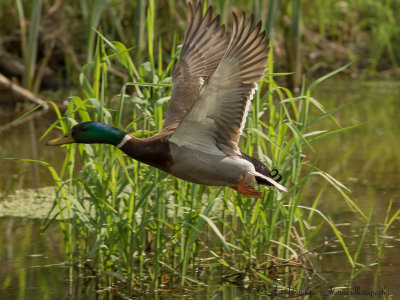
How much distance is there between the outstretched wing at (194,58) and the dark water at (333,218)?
71cm

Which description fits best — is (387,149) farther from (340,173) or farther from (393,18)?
(393,18)

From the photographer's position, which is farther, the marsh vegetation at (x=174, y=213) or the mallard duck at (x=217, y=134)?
the marsh vegetation at (x=174, y=213)

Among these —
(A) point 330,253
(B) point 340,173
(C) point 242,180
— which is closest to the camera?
(C) point 242,180

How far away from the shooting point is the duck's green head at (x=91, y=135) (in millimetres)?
3582

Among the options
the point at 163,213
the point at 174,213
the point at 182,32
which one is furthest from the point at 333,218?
the point at 182,32

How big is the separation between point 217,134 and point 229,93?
0.23m

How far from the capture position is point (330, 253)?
4234 mm

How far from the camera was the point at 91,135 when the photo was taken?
3.60 metres

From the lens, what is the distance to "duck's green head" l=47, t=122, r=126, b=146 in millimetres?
3582

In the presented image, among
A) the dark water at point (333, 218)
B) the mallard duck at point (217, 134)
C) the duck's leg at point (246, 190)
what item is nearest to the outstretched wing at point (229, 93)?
the mallard duck at point (217, 134)

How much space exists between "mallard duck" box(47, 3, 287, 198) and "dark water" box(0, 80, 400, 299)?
0.59 metres

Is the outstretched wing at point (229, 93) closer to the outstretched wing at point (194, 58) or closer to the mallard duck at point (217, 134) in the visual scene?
the mallard duck at point (217, 134)

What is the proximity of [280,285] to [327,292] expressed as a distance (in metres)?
0.24

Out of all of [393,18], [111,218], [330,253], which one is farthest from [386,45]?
[111,218]
